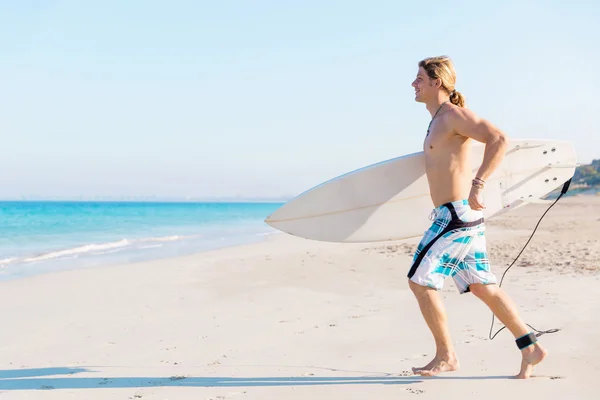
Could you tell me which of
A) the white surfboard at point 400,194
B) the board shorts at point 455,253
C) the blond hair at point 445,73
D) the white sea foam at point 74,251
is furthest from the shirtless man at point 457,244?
the white sea foam at point 74,251

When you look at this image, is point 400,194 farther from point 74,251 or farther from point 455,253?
point 74,251

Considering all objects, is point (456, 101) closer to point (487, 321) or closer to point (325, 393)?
point (325, 393)

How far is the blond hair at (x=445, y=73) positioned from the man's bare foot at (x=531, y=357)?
1.37 meters

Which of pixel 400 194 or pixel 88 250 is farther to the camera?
pixel 88 250

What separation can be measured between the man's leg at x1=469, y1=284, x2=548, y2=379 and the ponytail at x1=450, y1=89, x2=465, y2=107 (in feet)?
3.33

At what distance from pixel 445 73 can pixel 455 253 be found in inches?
39.6

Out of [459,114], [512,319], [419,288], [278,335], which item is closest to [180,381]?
[278,335]

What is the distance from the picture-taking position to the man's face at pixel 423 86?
3178 mm

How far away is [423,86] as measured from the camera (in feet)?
10.5

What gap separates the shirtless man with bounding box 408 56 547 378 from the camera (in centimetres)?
295

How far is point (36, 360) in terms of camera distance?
389 cm

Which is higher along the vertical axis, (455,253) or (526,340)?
(455,253)

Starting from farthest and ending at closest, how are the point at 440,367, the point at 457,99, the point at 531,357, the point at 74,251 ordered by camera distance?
the point at 74,251
the point at 457,99
the point at 440,367
the point at 531,357

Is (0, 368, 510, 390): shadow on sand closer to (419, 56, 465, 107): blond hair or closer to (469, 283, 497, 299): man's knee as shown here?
(469, 283, 497, 299): man's knee
